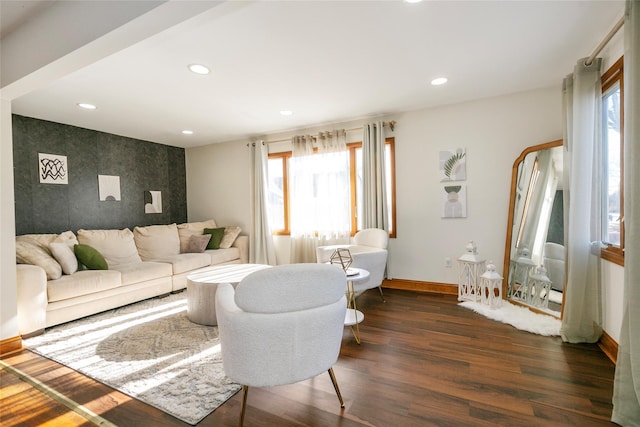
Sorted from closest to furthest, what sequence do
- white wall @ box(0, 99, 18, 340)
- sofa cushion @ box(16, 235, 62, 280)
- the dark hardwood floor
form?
the dark hardwood floor → white wall @ box(0, 99, 18, 340) → sofa cushion @ box(16, 235, 62, 280)

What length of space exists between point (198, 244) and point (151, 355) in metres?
2.56

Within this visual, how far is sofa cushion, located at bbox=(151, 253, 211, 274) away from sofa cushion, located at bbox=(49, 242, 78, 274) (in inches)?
41.2

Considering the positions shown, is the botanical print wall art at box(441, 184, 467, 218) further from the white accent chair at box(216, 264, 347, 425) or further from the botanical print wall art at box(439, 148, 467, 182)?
the white accent chair at box(216, 264, 347, 425)

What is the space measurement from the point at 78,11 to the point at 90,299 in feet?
8.96

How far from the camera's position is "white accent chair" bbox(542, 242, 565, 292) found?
2.87 meters

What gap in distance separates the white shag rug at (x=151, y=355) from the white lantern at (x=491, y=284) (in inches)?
107

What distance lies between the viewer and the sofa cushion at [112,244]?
3840 millimetres

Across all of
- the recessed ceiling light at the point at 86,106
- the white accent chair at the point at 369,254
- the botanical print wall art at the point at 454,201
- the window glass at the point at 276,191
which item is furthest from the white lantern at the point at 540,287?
the recessed ceiling light at the point at 86,106

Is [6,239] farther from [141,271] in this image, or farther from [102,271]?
[141,271]

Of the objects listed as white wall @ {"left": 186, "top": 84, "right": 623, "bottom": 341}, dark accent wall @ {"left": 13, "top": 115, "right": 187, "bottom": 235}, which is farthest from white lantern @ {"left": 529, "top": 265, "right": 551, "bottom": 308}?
dark accent wall @ {"left": 13, "top": 115, "right": 187, "bottom": 235}

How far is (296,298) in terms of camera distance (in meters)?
1.48

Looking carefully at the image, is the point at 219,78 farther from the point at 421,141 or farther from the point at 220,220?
the point at 220,220

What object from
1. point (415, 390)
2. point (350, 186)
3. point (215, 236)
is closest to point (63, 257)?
point (215, 236)

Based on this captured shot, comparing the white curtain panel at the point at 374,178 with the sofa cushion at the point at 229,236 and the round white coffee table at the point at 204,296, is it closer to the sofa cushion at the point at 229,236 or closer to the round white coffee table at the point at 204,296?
the round white coffee table at the point at 204,296
